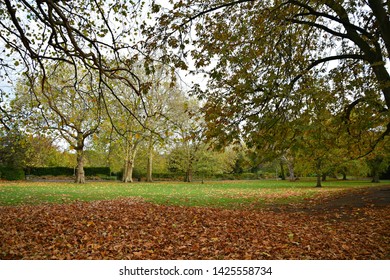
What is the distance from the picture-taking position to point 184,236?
6.38 metres

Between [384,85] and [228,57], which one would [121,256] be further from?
[384,85]

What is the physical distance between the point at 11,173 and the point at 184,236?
3243 centimetres

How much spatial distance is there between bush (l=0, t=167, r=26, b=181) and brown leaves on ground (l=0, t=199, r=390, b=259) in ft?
87.6

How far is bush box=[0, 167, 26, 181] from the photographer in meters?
31.4

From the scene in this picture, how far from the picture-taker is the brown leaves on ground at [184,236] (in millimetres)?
5312

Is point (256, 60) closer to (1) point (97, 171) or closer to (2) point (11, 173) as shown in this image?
(2) point (11, 173)


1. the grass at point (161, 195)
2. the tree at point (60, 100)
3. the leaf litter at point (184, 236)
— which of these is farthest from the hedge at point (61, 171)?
the leaf litter at point (184, 236)

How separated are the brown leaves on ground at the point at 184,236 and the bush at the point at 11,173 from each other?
87.6 feet

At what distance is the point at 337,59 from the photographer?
10.7 m

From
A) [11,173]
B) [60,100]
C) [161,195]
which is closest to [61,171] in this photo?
[11,173]

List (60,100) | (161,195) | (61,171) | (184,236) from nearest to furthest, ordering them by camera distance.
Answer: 1. (184,236)
2. (60,100)
3. (161,195)
4. (61,171)

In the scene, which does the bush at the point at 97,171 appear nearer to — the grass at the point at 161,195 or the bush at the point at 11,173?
the bush at the point at 11,173

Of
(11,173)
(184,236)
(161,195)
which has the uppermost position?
(11,173)
